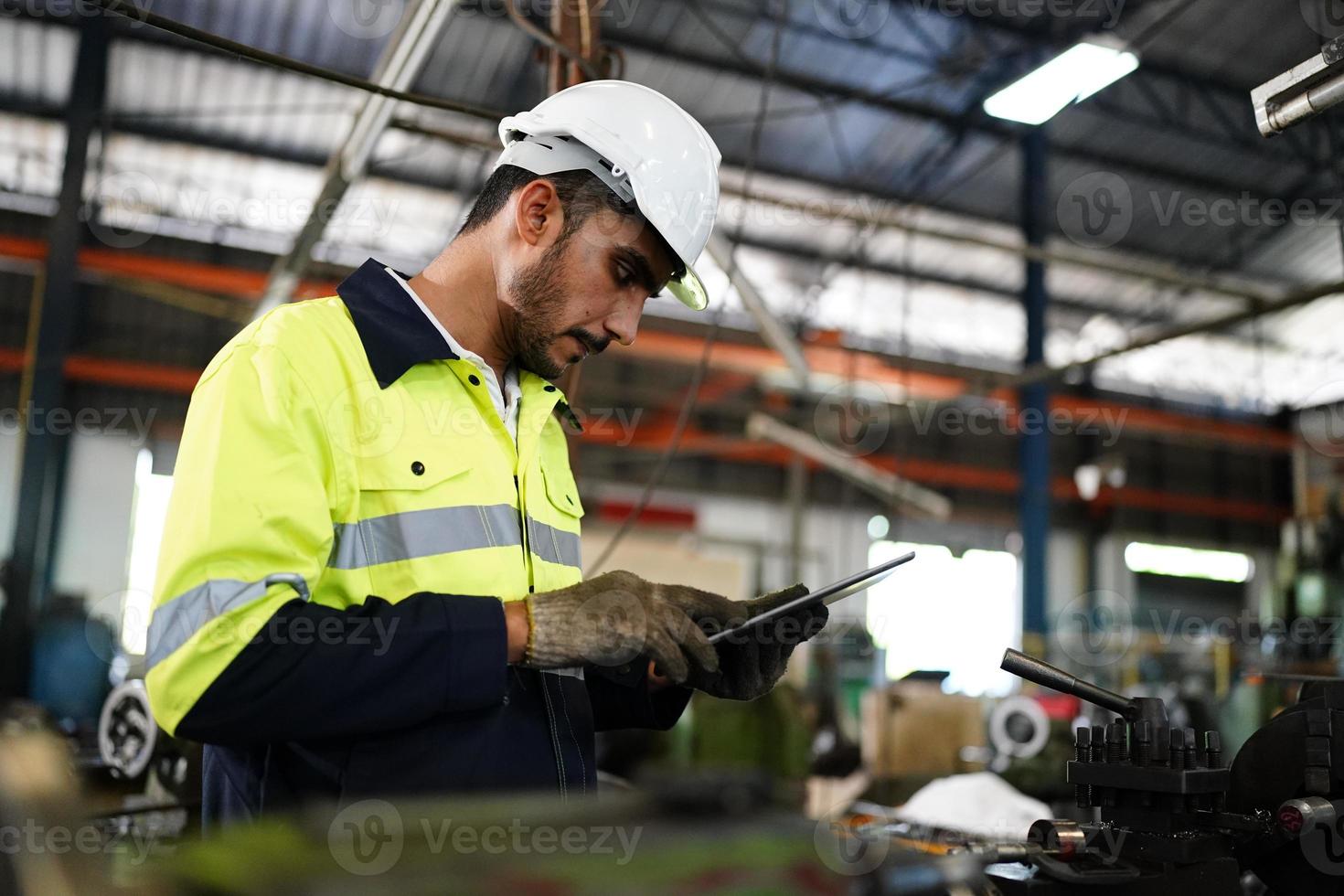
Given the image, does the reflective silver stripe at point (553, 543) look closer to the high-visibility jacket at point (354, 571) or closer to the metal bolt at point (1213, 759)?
the high-visibility jacket at point (354, 571)

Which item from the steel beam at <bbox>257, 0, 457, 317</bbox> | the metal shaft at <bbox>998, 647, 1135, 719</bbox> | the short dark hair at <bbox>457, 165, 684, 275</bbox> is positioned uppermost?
the steel beam at <bbox>257, 0, 457, 317</bbox>

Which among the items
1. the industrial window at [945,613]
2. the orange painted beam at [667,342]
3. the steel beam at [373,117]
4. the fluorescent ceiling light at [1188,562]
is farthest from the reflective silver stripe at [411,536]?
the fluorescent ceiling light at [1188,562]

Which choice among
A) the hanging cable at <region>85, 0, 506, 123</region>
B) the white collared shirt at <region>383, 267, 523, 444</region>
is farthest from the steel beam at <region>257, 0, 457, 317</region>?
the white collared shirt at <region>383, 267, 523, 444</region>

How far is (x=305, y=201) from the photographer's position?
8.96 metres

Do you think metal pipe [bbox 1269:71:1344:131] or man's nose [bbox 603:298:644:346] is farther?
man's nose [bbox 603:298:644:346]

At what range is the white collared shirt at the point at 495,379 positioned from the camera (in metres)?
1.26

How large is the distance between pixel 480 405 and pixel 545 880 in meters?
0.79

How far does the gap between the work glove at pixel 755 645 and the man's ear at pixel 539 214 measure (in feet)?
1.62

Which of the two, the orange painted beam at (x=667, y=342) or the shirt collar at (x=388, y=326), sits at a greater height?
the orange painted beam at (x=667, y=342)

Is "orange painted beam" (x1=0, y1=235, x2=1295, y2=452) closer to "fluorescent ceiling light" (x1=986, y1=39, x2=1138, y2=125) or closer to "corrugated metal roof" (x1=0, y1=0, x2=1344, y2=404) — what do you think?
"corrugated metal roof" (x1=0, y1=0, x2=1344, y2=404)

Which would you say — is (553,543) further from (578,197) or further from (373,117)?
(373,117)

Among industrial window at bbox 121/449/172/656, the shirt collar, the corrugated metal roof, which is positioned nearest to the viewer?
the shirt collar

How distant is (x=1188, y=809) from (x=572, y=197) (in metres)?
0.96

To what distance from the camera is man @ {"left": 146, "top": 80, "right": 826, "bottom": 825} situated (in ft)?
3.12
